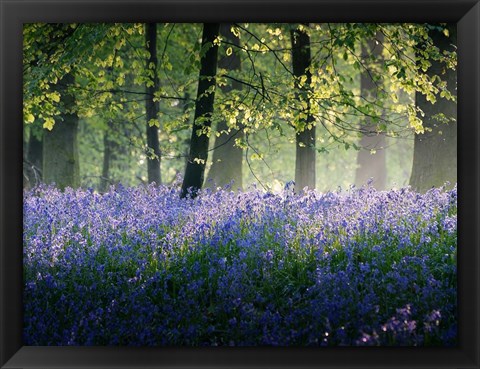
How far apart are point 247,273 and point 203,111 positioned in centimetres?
204

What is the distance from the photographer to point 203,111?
6.23 metres

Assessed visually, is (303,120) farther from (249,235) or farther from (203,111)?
(249,235)

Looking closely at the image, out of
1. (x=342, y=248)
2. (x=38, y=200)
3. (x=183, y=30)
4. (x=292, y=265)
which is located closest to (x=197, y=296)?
(x=292, y=265)

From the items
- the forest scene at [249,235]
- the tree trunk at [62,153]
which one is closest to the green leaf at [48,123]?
the forest scene at [249,235]

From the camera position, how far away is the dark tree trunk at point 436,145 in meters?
6.57

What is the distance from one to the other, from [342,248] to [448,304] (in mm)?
986

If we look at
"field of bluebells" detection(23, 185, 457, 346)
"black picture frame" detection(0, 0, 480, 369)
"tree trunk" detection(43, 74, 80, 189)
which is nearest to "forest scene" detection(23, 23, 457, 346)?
"field of bluebells" detection(23, 185, 457, 346)

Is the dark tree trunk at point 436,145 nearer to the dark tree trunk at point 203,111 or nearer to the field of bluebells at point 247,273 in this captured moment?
the field of bluebells at point 247,273

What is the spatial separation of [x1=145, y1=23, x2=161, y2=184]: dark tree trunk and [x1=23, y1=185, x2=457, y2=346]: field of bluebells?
181 centimetres

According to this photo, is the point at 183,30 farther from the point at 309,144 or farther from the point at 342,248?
the point at 342,248

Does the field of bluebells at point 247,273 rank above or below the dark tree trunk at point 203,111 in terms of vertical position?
below
